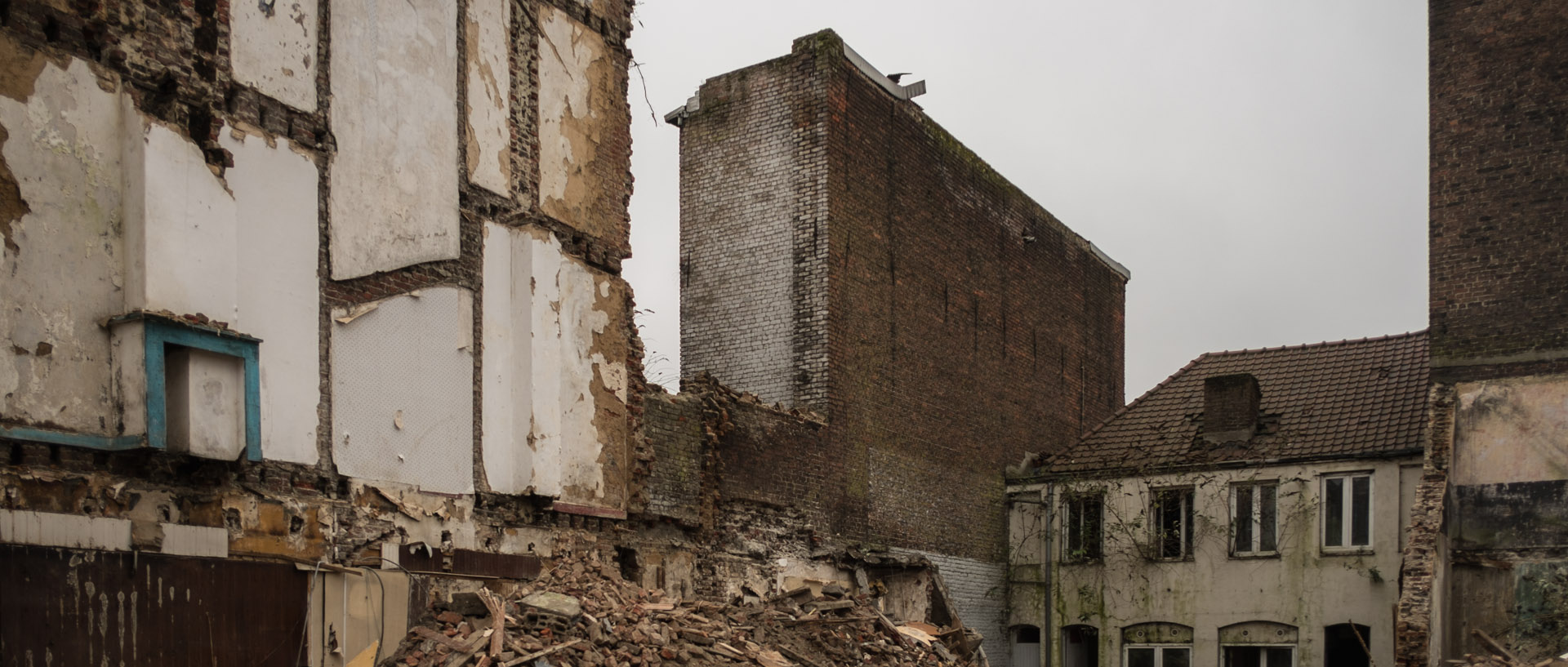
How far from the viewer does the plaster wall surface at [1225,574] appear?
19219 mm

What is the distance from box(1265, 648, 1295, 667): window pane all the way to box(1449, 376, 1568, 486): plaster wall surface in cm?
394

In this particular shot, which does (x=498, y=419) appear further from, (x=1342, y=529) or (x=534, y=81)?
(x=1342, y=529)

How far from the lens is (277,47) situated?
10148 millimetres

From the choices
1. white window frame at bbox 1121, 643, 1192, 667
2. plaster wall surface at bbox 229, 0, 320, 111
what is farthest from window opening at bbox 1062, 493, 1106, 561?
plaster wall surface at bbox 229, 0, 320, 111

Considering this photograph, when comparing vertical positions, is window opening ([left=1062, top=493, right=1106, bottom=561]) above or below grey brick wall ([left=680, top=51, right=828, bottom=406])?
below

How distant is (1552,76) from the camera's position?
56.2ft

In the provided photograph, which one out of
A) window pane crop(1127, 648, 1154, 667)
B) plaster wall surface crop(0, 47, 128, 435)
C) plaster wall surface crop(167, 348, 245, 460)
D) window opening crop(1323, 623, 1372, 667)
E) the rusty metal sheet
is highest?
plaster wall surface crop(0, 47, 128, 435)

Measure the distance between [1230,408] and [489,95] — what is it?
45.0ft

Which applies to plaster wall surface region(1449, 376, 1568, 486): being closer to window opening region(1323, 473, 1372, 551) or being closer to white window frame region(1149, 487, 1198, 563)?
window opening region(1323, 473, 1372, 551)

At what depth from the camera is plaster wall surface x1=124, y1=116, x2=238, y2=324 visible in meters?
9.01

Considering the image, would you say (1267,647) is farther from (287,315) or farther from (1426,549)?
(287,315)

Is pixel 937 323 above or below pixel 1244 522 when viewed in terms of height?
above

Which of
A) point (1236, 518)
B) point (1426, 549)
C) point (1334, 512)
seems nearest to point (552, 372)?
point (1426, 549)

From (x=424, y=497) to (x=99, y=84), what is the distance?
398 centimetres
